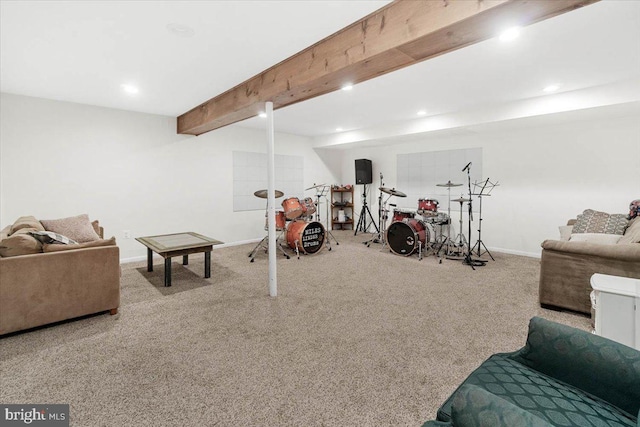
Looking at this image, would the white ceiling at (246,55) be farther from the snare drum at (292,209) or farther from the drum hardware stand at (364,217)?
→ the drum hardware stand at (364,217)

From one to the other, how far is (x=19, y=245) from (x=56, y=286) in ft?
1.42

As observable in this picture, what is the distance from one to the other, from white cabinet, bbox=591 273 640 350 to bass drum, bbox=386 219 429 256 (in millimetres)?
3113

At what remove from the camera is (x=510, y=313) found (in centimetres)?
285

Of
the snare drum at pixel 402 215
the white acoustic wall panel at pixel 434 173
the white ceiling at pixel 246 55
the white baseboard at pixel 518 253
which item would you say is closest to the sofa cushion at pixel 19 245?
the white ceiling at pixel 246 55

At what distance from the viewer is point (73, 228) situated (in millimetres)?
3609

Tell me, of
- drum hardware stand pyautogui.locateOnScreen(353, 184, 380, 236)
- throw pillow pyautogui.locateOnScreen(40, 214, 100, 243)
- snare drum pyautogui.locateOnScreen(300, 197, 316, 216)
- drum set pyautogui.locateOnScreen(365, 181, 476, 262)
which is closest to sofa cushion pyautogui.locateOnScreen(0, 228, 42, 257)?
throw pillow pyautogui.locateOnScreen(40, 214, 100, 243)

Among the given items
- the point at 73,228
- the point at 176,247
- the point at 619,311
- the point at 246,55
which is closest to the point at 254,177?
the point at 176,247

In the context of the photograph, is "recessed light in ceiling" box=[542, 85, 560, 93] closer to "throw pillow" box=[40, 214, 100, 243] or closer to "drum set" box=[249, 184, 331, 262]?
"drum set" box=[249, 184, 331, 262]

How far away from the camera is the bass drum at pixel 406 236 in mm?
5019

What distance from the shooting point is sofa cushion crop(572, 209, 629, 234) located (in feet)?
11.6

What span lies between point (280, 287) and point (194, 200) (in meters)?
2.90

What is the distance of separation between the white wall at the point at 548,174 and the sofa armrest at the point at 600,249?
7.40 ft

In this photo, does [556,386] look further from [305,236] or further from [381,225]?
[381,225]

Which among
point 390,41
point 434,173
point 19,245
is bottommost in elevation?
point 19,245
